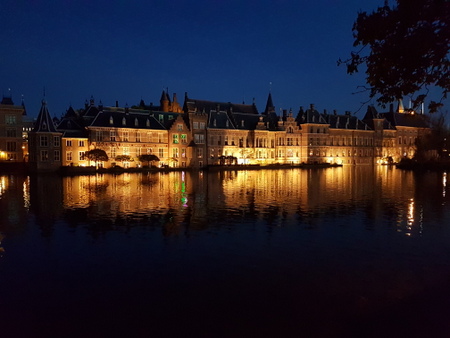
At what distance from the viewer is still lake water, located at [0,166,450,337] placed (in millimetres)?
8672

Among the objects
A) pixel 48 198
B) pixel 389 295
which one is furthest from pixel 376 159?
pixel 389 295

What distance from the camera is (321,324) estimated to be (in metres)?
8.61

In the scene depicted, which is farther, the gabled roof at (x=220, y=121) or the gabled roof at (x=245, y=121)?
the gabled roof at (x=245, y=121)

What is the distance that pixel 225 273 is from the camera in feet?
38.3

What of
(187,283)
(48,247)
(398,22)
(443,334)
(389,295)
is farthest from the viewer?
(48,247)

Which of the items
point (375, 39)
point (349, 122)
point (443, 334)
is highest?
point (349, 122)

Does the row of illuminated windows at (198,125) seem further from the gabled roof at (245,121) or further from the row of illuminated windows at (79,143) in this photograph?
the row of illuminated windows at (79,143)

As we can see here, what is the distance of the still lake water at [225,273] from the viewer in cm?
867

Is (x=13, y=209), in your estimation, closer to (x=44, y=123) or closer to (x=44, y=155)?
(x=44, y=155)

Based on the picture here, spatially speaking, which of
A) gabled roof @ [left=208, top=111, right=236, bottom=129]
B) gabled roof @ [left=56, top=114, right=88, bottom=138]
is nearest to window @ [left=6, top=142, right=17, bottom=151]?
gabled roof @ [left=56, top=114, right=88, bottom=138]

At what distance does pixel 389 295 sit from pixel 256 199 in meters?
17.4

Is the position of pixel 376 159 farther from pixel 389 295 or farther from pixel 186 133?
pixel 389 295

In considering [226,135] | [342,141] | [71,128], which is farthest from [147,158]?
[342,141]

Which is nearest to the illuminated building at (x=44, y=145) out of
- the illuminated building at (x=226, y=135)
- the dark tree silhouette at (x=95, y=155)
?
the illuminated building at (x=226, y=135)
